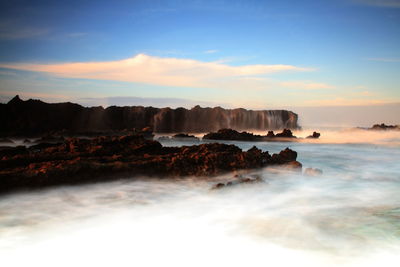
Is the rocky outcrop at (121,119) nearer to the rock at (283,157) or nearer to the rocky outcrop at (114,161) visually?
the rocky outcrop at (114,161)

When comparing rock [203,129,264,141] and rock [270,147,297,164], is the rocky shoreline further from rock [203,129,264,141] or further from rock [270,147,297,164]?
rock [270,147,297,164]

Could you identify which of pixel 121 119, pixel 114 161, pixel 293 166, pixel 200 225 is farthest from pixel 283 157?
pixel 121 119

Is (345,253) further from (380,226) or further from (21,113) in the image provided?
(21,113)

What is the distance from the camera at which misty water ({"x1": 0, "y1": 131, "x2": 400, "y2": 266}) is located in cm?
309

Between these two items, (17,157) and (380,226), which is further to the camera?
(17,157)

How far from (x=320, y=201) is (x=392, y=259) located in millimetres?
2079

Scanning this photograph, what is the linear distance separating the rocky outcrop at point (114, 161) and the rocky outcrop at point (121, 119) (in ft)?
35.7

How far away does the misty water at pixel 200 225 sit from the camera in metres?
3.09

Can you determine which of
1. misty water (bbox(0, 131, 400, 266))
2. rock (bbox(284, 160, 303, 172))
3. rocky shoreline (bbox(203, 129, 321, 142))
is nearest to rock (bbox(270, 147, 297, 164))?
rock (bbox(284, 160, 303, 172))

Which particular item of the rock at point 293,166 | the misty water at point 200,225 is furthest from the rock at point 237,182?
the rock at point 293,166

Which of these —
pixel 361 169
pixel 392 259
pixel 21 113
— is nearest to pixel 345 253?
pixel 392 259

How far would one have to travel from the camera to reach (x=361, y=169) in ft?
28.6

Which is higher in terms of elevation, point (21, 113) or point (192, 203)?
point (21, 113)

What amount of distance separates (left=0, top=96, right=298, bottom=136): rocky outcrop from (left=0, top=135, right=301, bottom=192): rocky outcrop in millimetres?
10893
